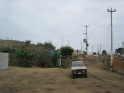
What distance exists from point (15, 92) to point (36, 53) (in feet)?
109

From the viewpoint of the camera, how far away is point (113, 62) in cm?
3503

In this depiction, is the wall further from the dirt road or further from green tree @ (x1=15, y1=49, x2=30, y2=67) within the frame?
green tree @ (x1=15, y1=49, x2=30, y2=67)

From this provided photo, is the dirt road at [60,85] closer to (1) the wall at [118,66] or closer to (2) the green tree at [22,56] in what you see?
(1) the wall at [118,66]

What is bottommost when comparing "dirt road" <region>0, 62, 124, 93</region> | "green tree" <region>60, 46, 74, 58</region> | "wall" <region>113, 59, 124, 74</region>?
"dirt road" <region>0, 62, 124, 93</region>

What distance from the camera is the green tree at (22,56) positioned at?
4343 cm

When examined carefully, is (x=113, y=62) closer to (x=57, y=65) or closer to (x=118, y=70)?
(x=118, y=70)

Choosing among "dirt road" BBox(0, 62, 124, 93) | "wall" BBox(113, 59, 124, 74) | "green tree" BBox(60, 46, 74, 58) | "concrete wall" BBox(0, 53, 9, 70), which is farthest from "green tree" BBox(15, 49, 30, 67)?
"dirt road" BBox(0, 62, 124, 93)

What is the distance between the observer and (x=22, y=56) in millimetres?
43719

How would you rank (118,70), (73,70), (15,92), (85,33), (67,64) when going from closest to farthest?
(15,92) → (73,70) → (118,70) → (67,64) → (85,33)

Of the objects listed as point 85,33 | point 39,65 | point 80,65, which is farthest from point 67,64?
point 85,33

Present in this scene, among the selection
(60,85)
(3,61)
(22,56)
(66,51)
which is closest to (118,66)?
(60,85)

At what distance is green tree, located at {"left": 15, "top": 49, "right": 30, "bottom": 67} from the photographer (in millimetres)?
43428

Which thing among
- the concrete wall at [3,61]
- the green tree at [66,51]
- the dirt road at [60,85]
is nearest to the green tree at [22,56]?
the concrete wall at [3,61]

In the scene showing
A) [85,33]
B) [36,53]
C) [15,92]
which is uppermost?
[85,33]
